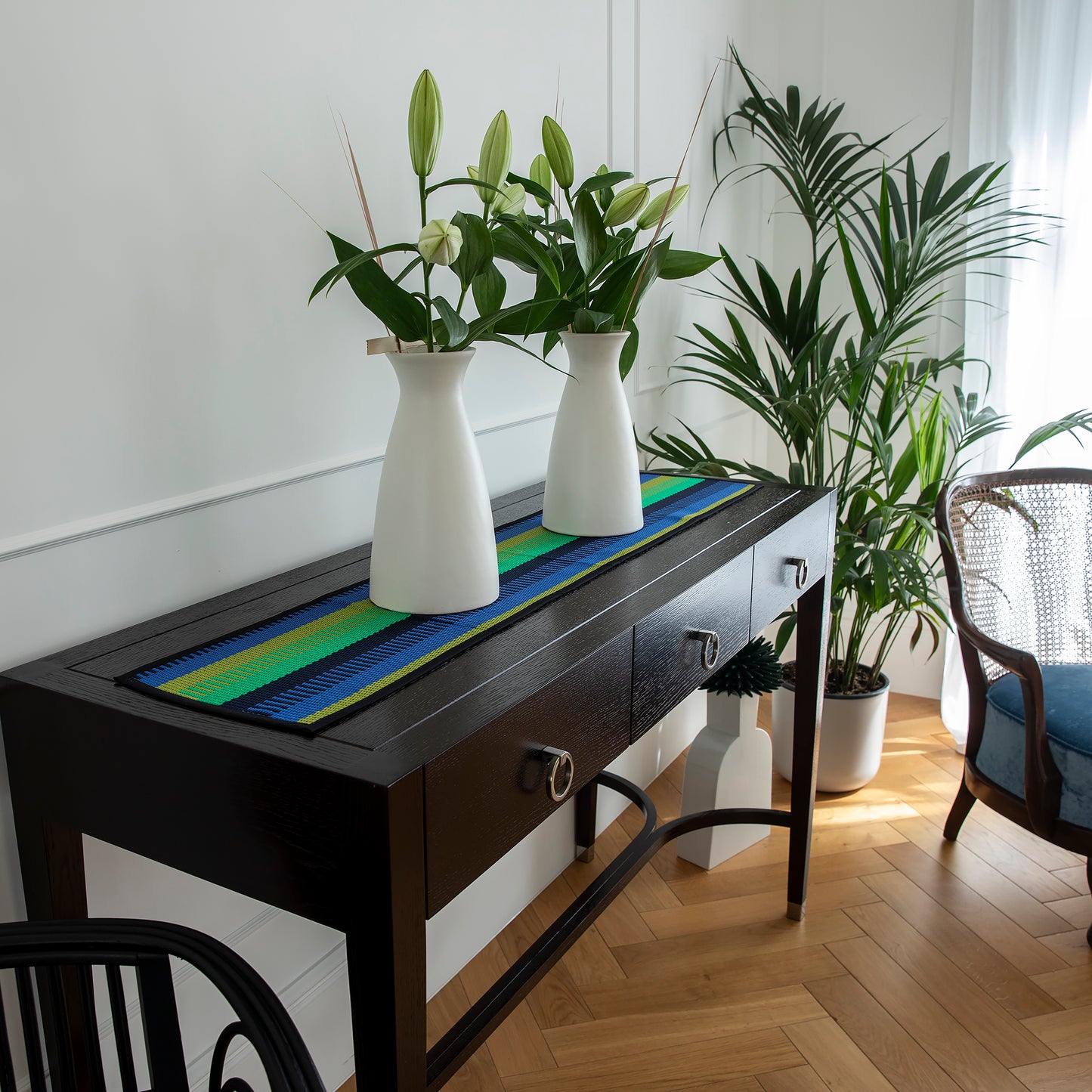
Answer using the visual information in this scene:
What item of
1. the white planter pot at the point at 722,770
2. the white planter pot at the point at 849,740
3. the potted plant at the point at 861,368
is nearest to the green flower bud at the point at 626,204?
the potted plant at the point at 861,368

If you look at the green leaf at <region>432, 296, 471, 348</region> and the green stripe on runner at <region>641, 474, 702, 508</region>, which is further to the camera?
the green stripe on runner at <region>641, 474, 702, 508</region>

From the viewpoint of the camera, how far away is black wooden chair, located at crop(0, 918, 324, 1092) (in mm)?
763

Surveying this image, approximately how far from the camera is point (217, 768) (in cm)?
96

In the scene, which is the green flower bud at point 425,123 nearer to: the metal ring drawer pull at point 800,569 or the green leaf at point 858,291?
the metal ring drawer pull at point 800,569

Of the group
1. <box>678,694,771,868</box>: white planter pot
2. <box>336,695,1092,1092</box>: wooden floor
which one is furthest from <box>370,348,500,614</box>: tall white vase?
<box>678,694,771,868</box>: white planter pot

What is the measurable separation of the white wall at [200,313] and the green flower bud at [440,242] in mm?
379

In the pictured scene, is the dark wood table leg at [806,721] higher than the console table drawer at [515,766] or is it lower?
lower

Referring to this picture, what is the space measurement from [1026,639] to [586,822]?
1.21 meters

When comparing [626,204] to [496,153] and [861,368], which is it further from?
[861,368]

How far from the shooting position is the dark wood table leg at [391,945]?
881 mm

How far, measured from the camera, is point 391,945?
2.95 feet

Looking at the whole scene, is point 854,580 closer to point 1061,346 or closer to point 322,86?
point 1061,346

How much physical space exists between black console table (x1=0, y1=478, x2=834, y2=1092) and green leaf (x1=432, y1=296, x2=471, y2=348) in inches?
13.9

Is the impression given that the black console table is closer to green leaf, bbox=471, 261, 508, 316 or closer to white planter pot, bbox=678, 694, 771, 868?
green leaf, bbox=471, 261, 508, 316
